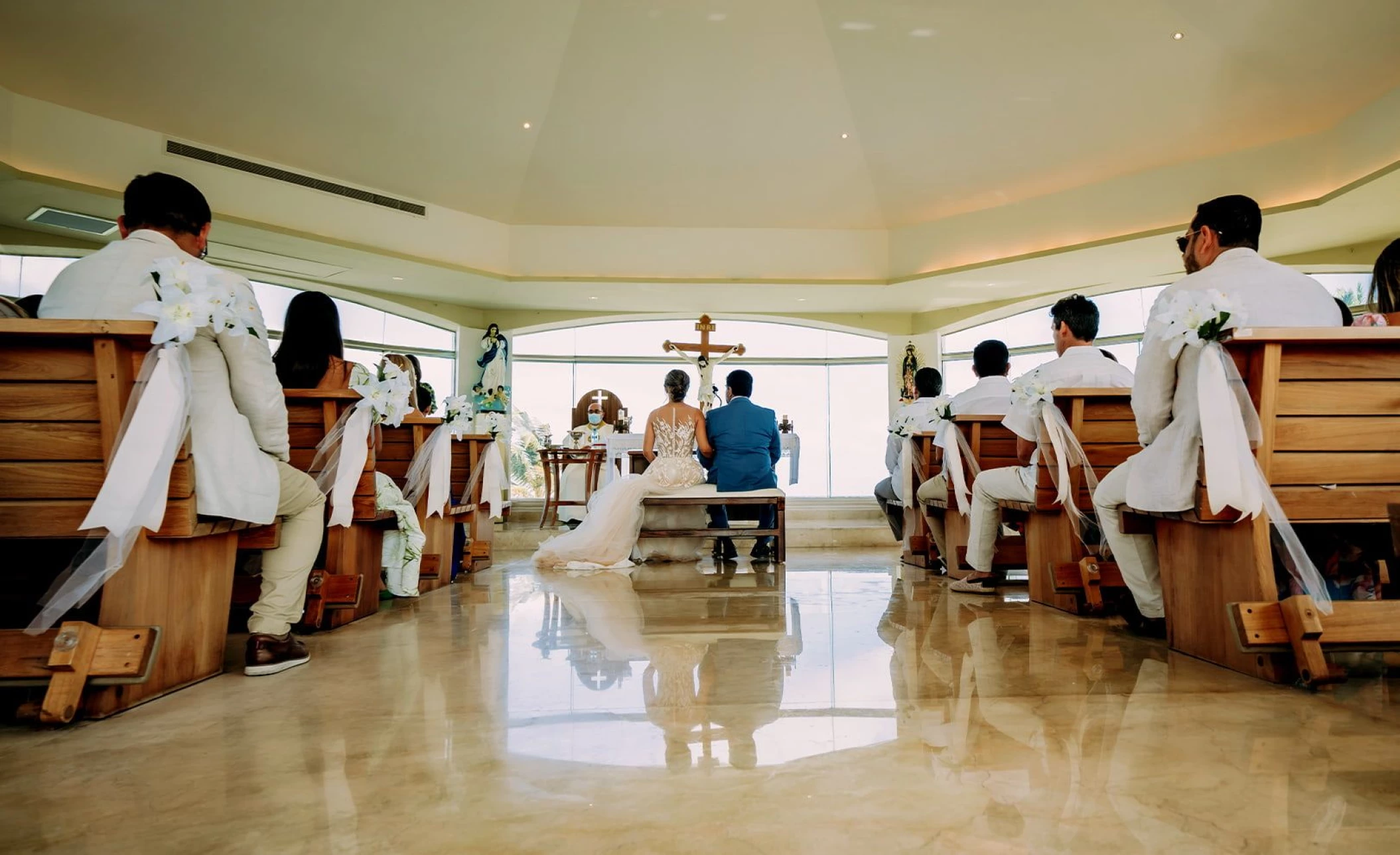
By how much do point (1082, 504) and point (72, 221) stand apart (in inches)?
311

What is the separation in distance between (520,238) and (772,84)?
338 cm

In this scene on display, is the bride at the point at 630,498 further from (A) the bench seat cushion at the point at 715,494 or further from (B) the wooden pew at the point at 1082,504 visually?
(B) the wooden pew at the point at 1082,504

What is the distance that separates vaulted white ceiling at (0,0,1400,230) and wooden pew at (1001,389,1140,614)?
4570mm

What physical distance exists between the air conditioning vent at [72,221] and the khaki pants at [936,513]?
22.2 feet

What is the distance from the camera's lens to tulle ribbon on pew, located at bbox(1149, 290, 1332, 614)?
2.12 meters

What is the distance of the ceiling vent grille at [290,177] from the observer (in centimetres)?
698

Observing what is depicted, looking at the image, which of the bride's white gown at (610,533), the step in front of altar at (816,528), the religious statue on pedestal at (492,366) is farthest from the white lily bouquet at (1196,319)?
the religious statue on pedestal at (492,366)

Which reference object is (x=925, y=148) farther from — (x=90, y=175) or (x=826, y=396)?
(x=90, y=175)

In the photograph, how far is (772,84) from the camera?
7.80 m

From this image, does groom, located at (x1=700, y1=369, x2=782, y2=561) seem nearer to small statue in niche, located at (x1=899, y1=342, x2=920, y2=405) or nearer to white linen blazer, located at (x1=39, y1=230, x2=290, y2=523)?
white linen blazer, located at (x1=39, y1=230, x2=290, y2=523)

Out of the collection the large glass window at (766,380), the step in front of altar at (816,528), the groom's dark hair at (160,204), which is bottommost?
the step in front of altar at (816,528)

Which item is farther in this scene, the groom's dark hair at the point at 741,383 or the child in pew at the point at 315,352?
the groom's dark hair at the point at 741,383

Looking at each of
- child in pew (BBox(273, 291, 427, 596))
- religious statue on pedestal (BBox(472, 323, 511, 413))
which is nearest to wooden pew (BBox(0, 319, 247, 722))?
child in pew (BBox(273, 291, 427, 596))

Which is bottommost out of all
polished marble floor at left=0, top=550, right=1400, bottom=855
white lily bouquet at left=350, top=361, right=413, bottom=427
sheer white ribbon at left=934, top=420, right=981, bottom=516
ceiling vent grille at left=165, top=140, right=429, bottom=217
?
polished marble floor at left=0, top=550, right=1400, bottom=855
